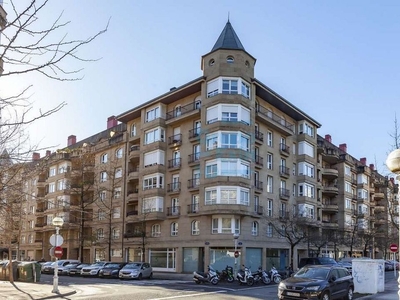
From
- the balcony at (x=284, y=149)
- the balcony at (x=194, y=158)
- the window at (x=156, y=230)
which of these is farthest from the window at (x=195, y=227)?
the balcony at (x=284, y=149)

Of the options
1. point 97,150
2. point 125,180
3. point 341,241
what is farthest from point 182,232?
point 341,241

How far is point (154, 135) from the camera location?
47812 millimetres

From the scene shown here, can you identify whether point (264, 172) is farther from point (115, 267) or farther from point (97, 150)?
point (97, 150)

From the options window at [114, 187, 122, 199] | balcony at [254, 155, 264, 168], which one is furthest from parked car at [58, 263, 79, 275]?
balcony at [254, 155, 264, 168]

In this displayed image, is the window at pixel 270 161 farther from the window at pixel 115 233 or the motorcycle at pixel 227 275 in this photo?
the window at pixel 115 233

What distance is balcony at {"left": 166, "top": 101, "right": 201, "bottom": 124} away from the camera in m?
44.6

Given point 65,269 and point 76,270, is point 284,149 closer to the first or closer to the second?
point 76,270

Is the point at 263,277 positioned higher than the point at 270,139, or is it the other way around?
the point at 270,139

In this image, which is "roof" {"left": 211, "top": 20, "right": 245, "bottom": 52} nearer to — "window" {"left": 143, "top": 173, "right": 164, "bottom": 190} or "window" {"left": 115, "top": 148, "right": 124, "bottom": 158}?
"window" {"left": 143, "top": 173, "right": 164, "bottom": 190}

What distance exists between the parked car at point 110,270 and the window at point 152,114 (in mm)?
16713

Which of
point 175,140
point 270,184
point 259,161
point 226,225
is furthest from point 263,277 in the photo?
point 175,140

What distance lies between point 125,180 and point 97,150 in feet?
27.1

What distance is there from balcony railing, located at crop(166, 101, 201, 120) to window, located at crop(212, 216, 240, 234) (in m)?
11.3

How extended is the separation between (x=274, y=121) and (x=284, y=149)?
4007mm
